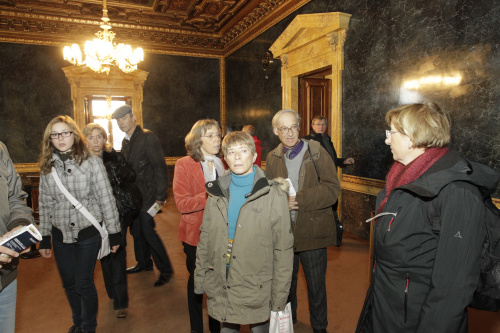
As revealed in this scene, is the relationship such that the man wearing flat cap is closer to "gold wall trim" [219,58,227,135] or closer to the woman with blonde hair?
the woman with blonde hair

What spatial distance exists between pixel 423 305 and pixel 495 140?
297 centimetres

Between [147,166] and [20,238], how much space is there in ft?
7.54

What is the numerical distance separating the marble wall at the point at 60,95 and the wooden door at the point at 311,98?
4490 millimetres

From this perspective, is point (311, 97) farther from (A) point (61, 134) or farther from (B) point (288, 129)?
(A) point (61, 134)

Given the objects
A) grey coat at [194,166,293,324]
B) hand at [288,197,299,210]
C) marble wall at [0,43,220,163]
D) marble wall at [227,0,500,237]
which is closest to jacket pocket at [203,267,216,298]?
grey coat at [194,166,293,324]

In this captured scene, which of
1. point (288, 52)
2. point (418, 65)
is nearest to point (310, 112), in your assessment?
point (288, 52)

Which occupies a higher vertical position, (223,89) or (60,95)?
(223,89)

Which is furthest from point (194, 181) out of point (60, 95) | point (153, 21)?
point (60, 95)

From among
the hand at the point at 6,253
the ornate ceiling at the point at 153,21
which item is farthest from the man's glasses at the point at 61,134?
the ornate ceiling at the point at 153,21

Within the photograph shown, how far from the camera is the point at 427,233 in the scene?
1340mm

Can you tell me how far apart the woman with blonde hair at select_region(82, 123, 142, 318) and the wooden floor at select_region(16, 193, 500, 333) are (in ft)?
0.73

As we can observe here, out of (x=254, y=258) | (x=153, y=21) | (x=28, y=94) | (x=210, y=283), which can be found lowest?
(x=210, y=283)

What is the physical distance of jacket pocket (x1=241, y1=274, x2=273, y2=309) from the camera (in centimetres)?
181

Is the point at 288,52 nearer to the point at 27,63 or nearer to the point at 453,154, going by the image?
the point at 453,154
